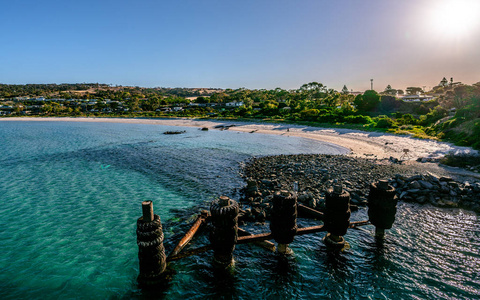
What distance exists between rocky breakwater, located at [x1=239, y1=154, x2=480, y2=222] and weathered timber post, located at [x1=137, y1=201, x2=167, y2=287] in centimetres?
515

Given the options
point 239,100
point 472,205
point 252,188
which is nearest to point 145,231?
point 252,188

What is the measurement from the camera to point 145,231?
5.66 metres

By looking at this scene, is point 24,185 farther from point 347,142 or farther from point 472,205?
point 347,142

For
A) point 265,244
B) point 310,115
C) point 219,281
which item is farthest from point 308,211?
point 310,115

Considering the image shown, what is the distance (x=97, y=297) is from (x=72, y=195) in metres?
11.2

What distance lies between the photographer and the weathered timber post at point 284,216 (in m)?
6.77

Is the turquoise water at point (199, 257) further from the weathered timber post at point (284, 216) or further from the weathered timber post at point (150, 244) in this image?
the weathered timber post at point (284, 216)

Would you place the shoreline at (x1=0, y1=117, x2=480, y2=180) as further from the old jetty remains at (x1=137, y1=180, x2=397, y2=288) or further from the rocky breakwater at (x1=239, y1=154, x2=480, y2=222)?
the old jetty remains at (x1=137, y1=180, x2=397, y2=288)

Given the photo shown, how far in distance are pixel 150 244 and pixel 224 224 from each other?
192 centimetres

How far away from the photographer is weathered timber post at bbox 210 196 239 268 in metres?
6.15

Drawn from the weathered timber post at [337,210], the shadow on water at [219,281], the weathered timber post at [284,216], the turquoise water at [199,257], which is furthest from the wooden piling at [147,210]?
the weathered timber post at [337,210]

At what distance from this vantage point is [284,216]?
22.7 ft

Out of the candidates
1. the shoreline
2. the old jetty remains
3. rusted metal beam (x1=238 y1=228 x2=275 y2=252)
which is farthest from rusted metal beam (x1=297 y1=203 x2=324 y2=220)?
the shoreline

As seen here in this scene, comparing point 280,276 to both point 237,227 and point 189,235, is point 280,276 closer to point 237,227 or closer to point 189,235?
point 237,227
